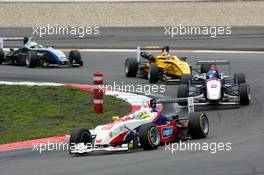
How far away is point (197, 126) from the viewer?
1484cm


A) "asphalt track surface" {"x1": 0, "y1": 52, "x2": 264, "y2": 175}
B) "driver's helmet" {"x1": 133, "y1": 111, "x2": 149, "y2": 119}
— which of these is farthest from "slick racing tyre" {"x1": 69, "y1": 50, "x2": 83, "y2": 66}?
"driver's helmet" {"x1": 133, "y1": 111, "x2": 149, "y2": 119}

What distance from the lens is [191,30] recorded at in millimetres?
37656

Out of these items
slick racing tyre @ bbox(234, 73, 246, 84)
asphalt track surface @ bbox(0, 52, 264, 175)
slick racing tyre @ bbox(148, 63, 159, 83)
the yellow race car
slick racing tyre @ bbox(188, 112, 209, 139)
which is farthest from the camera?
the yellow race car

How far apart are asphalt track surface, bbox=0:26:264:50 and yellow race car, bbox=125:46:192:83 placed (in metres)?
8.43

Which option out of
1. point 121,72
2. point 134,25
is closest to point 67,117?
point 121,72

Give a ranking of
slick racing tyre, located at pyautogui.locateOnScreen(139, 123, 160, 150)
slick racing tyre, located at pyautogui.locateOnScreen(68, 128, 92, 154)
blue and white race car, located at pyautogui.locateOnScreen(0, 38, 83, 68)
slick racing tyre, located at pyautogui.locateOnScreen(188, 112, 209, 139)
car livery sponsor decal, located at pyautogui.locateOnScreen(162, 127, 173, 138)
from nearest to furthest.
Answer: slick racing tyre, located at pyautogui.locateOnScreen(139, 123, 160, 150) < slick racing tyre, located at pyautogui.locateOnScreen(68, 128, 92, 154) < car livery sponsor decal, located at pyautogui.locateOnScreen(162, 127, 173, 138) < slick racing tyre, located at pyautogui.locateOnScreen(188, 112, 209, 139) < blue and white race car, located at pyautogui.locateOnScreen(0, 38, 83, 68)

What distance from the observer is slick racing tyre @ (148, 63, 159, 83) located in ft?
78.3

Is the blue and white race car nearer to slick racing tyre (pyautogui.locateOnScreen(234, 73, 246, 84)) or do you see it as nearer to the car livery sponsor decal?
slick racing tyre (pyautogui.locateOnScreen(234, 73, 246, 84))

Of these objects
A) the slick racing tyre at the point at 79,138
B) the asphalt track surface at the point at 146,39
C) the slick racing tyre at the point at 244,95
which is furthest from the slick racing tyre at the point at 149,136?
the asphalt track surface at the point at 146,39

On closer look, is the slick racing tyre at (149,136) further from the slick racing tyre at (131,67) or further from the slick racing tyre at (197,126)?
the slick racing tyre at (131,67)

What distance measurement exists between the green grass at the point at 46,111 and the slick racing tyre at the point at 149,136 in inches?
122

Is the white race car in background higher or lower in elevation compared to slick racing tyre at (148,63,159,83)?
lower

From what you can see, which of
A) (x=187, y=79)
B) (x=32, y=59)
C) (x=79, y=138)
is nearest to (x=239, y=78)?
(x=187, y=79)

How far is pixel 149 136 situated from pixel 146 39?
2277 cm
